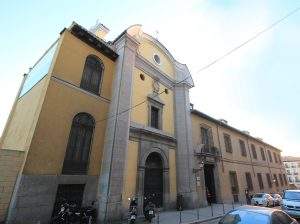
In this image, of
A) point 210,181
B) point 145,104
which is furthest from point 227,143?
point 145,104

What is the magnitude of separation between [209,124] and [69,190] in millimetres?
15186

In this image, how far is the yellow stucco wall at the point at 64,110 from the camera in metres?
8.53

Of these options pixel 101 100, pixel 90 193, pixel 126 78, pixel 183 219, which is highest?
pixel 126 78

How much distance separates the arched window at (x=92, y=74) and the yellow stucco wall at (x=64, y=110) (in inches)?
11.8

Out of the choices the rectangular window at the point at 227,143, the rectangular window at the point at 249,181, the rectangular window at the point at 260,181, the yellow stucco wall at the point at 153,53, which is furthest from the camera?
the rectangular window at the point at 260,181

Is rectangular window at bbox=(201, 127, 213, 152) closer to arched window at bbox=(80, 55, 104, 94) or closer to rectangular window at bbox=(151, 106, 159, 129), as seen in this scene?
rectangular window at bbox=(151, 106, 159, 129)

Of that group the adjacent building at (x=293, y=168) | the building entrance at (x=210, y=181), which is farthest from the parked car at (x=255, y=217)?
the adjacent building at (x=293, y=168)

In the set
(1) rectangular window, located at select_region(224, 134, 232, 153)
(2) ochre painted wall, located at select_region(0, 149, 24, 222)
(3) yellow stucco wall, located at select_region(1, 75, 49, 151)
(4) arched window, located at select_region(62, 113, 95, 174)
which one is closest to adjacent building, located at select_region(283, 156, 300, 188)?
(1) rectangular window, located at select_region(224, 134, 232, 153)

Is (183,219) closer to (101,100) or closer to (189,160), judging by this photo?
(189,160)

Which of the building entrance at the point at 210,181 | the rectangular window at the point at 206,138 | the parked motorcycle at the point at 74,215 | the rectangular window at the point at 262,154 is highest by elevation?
the rectangular window at the point at 262,154

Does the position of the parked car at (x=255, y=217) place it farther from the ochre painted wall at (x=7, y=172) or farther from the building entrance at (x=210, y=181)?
the building entrance at (x=210, y=181)

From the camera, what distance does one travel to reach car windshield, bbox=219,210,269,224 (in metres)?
4.78

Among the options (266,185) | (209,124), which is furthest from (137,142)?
(266,185)

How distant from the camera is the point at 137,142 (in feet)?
41.2
